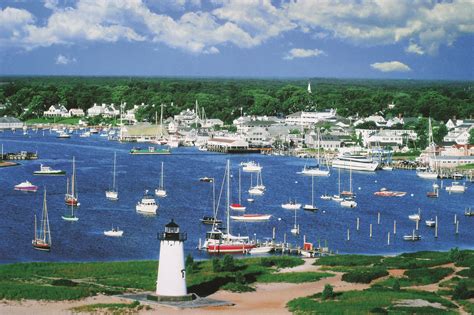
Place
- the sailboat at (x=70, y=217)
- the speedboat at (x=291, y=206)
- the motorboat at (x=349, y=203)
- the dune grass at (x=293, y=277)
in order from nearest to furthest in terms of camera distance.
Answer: the dune grass at (x=293, y=277), the sailboat at (x=70, y=217), the speedboat at (x=291, y=206), the motorboat at (x=349, y=203)

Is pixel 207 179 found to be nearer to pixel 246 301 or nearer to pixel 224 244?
pixel 224 244

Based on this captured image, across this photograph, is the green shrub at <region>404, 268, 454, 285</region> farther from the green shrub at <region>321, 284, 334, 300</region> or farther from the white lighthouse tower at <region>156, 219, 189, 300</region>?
the white lighthouse tower at <region>156, 219, 189, 300</region>

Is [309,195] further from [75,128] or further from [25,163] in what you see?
[75,128]

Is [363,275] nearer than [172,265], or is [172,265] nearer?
[172,265]

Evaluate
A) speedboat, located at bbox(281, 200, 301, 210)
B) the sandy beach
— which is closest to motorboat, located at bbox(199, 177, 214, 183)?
speedboat, located at bbox(281, 200, 301, 210)

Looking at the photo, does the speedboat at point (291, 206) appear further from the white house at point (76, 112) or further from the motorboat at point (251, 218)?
the white house at point (76, 112)

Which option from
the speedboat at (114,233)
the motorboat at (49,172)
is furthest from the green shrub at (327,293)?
the motorboat at (49,172)

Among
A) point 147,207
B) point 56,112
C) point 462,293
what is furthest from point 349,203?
point 56,112
